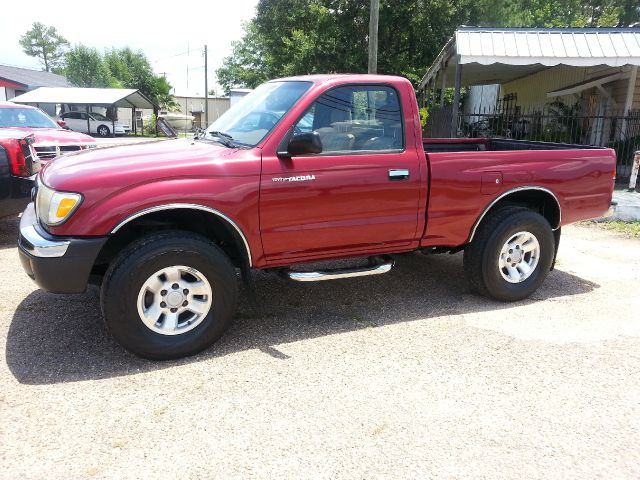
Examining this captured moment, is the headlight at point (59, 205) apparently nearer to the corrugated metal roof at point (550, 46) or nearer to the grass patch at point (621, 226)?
the grass patch at point (621, 226)

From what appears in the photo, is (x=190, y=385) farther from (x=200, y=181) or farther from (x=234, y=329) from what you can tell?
(x=200, y=181)

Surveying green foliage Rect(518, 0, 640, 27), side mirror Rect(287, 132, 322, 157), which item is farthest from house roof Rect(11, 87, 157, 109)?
side mirror Rect(287, 132, 322, 157)

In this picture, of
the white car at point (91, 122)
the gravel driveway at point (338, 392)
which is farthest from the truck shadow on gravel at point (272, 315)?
the white car at point (91, 122)

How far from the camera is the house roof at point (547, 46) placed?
36.8 feet

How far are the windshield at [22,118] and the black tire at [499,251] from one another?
8.68 m

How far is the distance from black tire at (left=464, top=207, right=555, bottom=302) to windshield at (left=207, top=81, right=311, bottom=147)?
204 cm

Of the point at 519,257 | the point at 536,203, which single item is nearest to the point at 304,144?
the point at 519,257

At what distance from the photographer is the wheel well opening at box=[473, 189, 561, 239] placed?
4.97 meters

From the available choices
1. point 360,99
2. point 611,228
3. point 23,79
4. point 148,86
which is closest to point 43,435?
point 360,99

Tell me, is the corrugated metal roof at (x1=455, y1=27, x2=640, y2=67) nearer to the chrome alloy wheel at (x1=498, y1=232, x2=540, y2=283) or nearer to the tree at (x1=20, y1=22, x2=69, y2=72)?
the chrome alloy wheel at (x1=498, y1=232, x2=540, y2=283)

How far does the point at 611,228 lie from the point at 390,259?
5549mm

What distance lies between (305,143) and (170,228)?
117cm

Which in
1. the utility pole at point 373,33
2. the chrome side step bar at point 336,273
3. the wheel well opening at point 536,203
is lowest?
the chrome side step bar at point 336,273

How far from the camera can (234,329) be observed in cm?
426
